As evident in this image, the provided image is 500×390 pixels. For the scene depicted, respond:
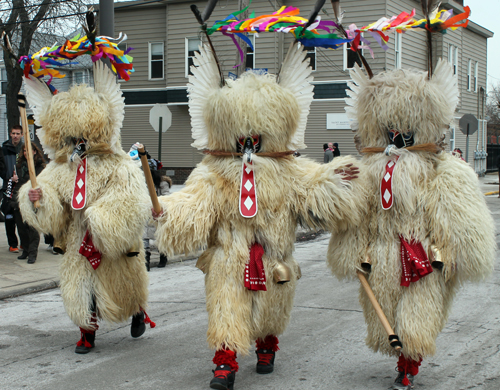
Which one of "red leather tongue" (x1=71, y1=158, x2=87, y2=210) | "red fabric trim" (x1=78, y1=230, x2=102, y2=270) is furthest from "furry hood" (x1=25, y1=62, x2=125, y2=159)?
"red fabric trim" (x1=78, y1=230, x2=102, y2=270)

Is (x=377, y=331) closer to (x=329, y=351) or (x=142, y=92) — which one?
(x=329, y=351)

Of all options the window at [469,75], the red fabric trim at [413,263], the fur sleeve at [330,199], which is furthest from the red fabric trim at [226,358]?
the window at [469,75]

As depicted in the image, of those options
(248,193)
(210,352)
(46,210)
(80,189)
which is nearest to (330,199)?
(248,193)

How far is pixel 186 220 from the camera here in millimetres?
3836

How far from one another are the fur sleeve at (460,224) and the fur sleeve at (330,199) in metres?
0.50

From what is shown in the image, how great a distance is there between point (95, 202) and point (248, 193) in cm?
149

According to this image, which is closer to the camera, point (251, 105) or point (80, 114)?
point (251, 105)

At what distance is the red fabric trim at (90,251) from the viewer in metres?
4.63

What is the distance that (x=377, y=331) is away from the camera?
150 inches

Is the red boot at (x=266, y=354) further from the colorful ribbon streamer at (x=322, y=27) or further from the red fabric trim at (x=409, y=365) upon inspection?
the colorful ribbon streamer at (x=322, y=27)

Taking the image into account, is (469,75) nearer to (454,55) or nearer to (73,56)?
(454,55)

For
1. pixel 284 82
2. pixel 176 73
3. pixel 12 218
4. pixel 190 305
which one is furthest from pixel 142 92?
pixel 284 82

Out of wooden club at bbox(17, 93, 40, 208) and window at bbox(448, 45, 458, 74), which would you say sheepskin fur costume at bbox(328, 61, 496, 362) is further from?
window at bbox(448, 45, 458, 74)

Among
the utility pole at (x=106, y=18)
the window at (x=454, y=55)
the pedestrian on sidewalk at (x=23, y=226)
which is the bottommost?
the pedestrian on sidewalk at (x=23, y=226)
